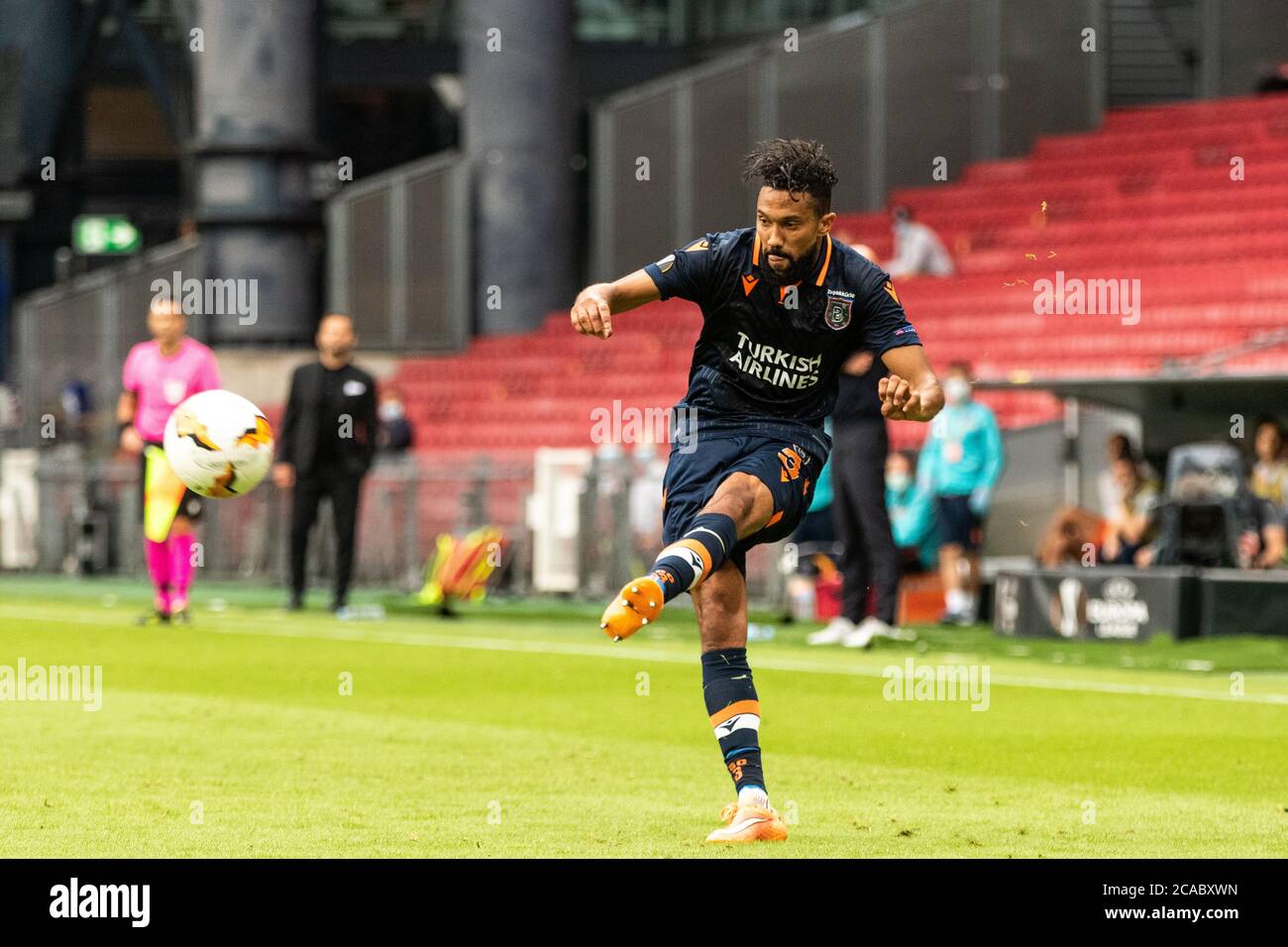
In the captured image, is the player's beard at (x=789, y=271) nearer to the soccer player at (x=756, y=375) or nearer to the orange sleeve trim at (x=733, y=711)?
the soccer player at (x=756, y=375)

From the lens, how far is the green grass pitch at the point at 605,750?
26.7 ft

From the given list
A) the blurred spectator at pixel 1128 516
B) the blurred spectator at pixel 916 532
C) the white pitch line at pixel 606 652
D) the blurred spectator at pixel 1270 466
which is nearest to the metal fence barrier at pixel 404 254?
the white pitch line at pixel 606 652

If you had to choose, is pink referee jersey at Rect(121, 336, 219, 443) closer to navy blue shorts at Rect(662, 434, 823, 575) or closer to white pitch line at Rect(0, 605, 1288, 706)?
white pitch line at Rect(0, 605, 1288, 706)

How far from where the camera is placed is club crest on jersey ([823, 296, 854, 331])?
8.29 metres

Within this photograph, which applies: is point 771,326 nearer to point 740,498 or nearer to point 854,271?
point 854,271

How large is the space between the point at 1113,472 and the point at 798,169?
1147 cm

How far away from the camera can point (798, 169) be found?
7996 mm

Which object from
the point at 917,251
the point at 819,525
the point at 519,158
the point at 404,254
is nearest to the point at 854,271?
the point at 819,525

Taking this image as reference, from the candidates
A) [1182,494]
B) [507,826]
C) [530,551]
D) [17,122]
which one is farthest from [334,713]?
[17,122]

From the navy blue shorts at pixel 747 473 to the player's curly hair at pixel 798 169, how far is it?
832mm

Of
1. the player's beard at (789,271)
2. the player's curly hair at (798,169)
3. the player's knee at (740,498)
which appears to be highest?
the player's curly hair at (798,169)

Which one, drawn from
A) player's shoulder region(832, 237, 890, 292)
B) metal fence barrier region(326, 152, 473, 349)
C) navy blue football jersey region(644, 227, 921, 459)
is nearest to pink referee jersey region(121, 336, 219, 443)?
navy blue football jersey region(644, 227, 921, 459)

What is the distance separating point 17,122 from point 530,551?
2064cm

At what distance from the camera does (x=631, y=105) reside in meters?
33.3
